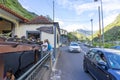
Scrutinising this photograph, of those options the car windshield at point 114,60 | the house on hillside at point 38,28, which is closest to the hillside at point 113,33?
the house on hillside at point 38,28

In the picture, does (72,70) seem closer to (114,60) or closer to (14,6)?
(114,60)

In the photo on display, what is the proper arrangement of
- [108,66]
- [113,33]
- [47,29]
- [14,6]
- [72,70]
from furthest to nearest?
[113,33] < [14,6] < [47,29] < [72,70] < [108,66]

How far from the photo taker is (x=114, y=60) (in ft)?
31.3

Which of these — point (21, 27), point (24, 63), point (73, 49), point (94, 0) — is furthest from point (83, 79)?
point (94, 0)

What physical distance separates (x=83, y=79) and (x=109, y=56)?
253cm

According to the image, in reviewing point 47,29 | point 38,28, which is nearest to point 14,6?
point 47,29

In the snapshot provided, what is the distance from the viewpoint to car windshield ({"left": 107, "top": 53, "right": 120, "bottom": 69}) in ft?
29.3

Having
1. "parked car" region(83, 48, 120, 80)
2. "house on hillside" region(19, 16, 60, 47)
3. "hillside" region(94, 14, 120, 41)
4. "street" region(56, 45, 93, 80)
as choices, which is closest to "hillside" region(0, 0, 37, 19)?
"house on hillside" region(19, 16, 60, 47)

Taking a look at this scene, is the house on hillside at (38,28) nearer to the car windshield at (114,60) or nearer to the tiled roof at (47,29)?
the tiled roof at (47,29)

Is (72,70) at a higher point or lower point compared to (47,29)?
lower

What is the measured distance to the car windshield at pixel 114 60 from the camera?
29.3ft

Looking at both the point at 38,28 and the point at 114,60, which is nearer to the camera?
the point at 114,60

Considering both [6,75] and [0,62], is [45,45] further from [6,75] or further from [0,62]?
[0,62]

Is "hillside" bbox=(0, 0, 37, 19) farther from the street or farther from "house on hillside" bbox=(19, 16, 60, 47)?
the street
